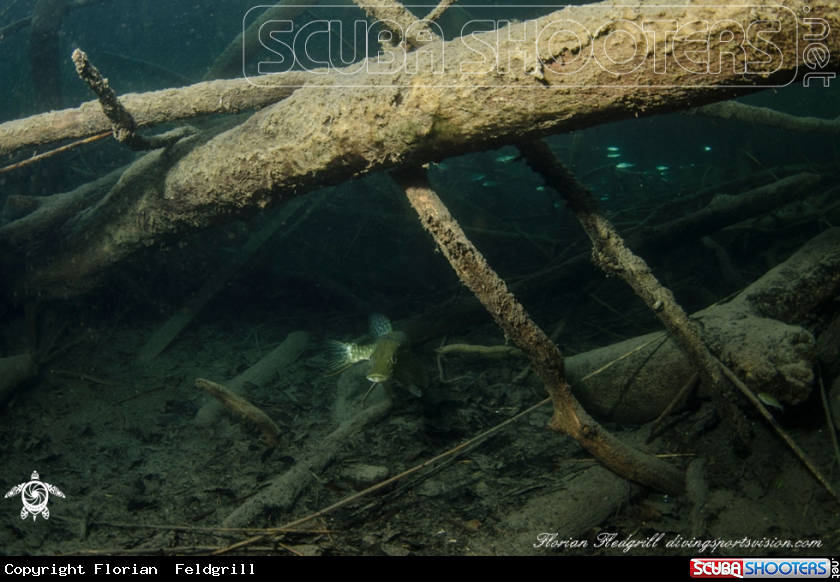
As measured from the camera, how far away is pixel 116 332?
5.38 meters

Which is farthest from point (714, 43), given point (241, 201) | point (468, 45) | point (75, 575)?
point (75, 575)

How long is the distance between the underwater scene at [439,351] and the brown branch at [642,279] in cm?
2

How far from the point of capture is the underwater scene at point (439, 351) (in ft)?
6.25

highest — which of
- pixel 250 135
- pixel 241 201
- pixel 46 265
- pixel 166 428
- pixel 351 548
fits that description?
pixel 250 135

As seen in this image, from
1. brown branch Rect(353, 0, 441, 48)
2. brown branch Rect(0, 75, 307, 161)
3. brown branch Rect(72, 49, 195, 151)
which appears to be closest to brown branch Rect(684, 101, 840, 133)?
brown branch Rect(353, 0, 441, 48)

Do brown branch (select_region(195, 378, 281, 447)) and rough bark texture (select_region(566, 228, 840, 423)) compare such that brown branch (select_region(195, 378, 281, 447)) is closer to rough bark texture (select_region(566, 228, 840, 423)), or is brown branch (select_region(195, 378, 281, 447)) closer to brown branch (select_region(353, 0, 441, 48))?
rough bark texture (select_region(566, 228, 840, 423))

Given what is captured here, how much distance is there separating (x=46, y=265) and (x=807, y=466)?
21.9ft

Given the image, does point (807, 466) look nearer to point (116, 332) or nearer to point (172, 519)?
point (172, 519)

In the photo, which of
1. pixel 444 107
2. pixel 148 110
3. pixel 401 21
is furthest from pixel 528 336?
pixel 148 110

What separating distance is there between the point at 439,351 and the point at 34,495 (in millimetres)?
3181

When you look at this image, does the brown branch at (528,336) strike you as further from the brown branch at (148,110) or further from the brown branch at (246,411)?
the brown branch at (246,411)

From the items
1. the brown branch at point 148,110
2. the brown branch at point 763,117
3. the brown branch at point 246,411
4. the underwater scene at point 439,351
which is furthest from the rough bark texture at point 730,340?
the brown branch at point 148,110

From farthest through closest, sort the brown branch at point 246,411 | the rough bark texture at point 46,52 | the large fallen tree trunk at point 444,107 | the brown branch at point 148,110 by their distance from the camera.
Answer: the rough bark texture at point 46,52 → the brown branch at point 246,411 → the brown branch at point 148,110 → the large fallen tree trunk at point 444,107

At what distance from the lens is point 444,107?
196cm
